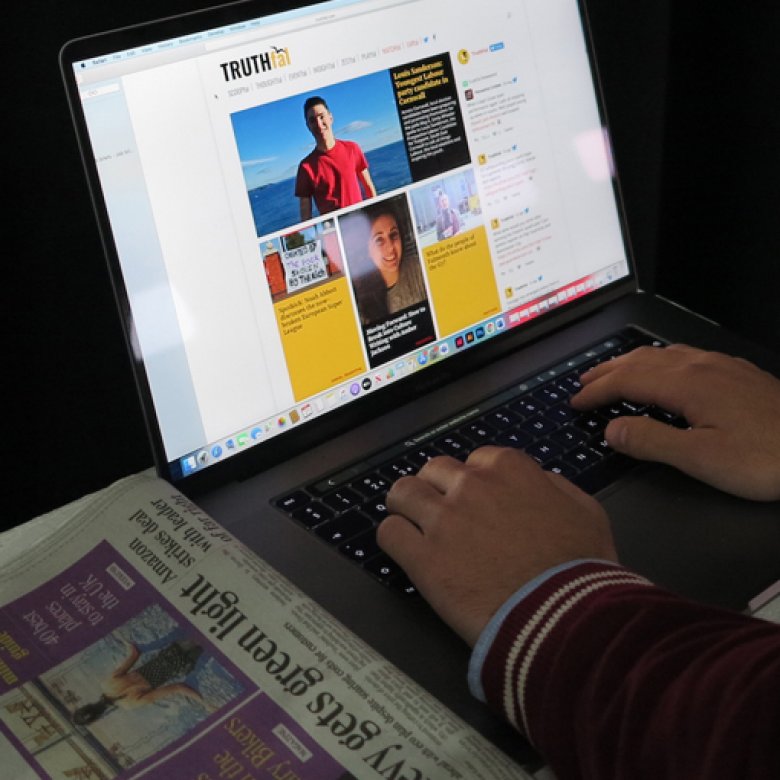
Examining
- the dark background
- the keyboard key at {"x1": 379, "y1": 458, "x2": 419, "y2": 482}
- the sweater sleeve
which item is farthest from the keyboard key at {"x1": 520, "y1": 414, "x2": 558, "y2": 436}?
the dark background

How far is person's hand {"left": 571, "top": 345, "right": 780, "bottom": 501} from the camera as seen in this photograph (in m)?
0.71

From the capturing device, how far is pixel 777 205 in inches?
42.6

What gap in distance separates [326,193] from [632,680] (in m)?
0.42

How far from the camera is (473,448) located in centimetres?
76

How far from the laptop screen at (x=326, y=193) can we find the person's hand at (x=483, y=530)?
0.14 metres

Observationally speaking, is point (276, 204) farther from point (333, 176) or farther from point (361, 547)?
point (361, 547)

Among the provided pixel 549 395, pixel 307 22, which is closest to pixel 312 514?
pixel 549 395

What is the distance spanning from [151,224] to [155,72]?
10 centimetres

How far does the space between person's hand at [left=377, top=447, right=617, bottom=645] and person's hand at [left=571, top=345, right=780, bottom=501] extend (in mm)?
97

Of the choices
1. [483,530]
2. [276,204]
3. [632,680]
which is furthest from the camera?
[276,204]

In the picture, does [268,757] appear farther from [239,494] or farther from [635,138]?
[635,138]

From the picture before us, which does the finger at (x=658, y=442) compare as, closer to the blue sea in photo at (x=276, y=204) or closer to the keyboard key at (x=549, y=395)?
the keyboard key at (x=549, y=395)

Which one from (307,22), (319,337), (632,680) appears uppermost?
(307,22)

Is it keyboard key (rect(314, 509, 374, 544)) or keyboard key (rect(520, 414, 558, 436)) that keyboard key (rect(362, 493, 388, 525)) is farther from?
keyboard key (rect(520, 414, 558, 436))
